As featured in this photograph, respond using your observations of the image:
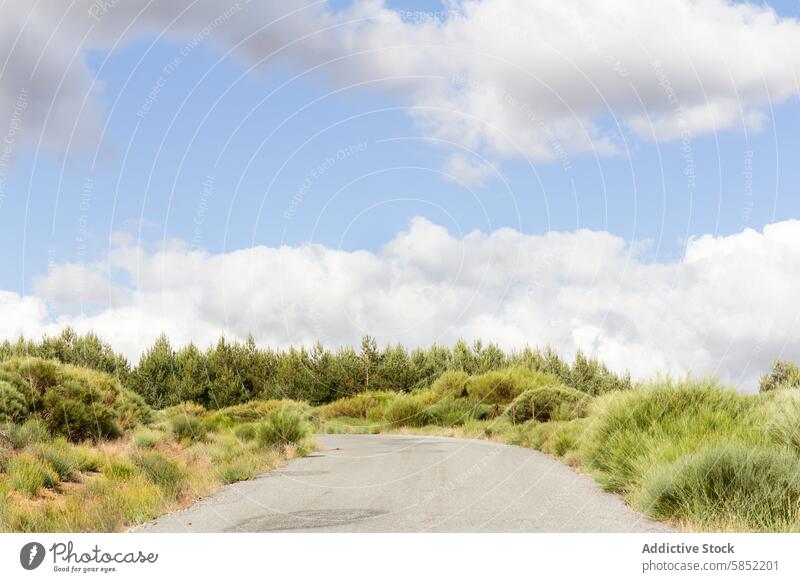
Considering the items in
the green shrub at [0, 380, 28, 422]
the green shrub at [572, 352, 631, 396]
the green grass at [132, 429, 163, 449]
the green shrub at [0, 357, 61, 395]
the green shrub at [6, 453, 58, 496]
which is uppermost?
the green shrub at [0, 357, 61, 395]

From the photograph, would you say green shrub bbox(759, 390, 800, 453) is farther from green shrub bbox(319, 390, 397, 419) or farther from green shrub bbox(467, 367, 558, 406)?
green shrub bbox(319, 390, 397, 419)

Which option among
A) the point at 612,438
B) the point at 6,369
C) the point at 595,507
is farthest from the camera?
the point at 6,369

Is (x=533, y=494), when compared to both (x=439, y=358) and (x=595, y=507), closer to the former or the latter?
(x=595, y=507)

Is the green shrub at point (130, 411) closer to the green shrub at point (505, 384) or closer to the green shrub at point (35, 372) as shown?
the green shrub at point (35, 372)

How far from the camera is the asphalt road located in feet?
29.7

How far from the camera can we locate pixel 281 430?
23.0 m

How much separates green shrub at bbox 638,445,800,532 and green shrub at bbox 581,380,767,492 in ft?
3.23

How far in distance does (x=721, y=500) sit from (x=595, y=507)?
72.6 inches

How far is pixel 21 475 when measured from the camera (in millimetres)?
14500

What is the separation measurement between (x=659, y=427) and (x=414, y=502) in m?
4.93

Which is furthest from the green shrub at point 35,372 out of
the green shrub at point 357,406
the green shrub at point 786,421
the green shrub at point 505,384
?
the green shrub at point 357,406

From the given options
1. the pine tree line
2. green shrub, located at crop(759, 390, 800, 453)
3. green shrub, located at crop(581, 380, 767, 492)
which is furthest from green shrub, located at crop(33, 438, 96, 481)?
the pine tree line

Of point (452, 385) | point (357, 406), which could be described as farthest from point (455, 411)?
point (357, 406)
